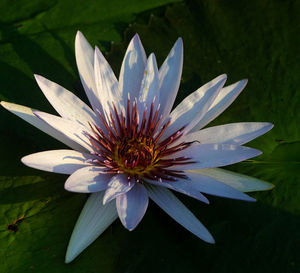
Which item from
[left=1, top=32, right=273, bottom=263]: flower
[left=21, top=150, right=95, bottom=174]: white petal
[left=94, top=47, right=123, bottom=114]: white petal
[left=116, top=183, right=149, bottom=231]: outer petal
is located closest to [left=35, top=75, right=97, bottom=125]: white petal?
[left=1, top=32, right=273, bottom=263]: flower

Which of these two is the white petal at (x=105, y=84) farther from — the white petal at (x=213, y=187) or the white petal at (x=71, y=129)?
the white petal at (x=213, y=187)

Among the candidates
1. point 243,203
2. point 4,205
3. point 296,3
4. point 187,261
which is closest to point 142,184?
point 187,261

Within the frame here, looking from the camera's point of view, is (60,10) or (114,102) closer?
(114,102)

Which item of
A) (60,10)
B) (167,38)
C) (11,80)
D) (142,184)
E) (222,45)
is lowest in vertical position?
(142,184)

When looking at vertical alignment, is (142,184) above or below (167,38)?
below

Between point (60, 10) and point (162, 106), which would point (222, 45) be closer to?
point (162, 106)

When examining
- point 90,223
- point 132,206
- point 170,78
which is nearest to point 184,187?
point 132,206

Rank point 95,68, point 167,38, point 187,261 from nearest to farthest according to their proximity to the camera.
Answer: point 187,261, point 95,68, point 167,38

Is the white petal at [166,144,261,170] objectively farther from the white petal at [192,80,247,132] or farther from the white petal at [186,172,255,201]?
the white petal at [192,80,247,132]

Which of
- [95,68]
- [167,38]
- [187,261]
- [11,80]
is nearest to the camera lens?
[187,261]
